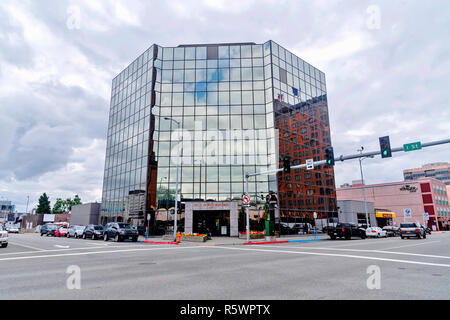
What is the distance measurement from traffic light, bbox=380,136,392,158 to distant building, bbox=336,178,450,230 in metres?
68.2

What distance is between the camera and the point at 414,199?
77.8m

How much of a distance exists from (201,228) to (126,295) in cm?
2836

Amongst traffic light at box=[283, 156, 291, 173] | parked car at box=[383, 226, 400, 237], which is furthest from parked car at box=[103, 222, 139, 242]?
parked car at box=[383, 226, 400, 237]

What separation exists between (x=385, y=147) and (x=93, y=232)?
28454 mm

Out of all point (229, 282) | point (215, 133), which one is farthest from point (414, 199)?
point (229, 282)

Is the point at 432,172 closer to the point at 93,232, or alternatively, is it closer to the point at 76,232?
the point at 93,232

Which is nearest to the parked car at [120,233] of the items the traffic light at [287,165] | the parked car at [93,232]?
the parked car at [93,232]

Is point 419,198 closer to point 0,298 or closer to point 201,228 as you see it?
point 201,228

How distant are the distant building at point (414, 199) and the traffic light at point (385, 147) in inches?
2686

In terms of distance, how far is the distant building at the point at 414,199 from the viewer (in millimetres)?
76500

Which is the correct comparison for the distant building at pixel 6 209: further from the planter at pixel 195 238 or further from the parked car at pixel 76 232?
the planter at pixel 195 238

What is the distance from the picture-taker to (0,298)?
219 inches

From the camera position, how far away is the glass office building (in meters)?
35.2

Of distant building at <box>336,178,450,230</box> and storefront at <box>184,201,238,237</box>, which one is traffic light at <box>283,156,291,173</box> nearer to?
storefront at <box>184,201,238,237</box>
